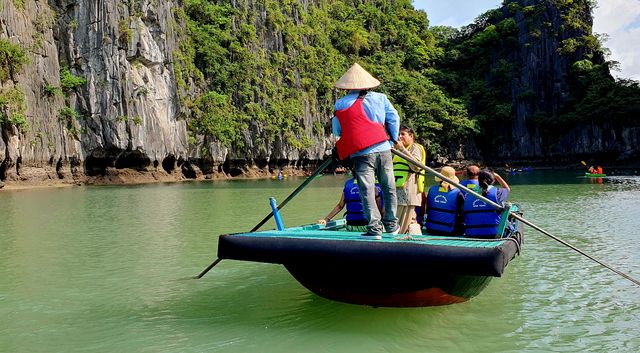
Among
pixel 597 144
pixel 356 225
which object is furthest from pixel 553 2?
pixel 356 225

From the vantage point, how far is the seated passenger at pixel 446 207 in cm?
501

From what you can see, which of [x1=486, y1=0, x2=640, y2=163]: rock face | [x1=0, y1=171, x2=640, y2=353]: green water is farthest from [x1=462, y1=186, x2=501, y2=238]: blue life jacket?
[x1=486, y1=0, x2=640, y2=163]: rock face

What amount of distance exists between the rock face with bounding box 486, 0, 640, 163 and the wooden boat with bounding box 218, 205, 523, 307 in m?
57.4

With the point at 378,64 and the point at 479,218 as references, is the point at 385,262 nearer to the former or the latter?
the point at 479,218

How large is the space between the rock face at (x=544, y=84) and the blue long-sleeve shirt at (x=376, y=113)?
57.4 meters

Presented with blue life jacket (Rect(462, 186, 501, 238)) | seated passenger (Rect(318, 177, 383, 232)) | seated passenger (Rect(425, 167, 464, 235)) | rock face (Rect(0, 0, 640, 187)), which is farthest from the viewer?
rock face (Rect(0, 0, 640, 187))

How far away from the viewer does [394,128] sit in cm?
435

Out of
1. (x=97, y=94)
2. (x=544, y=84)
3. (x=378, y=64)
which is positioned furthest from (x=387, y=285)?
(x=544, y=84)

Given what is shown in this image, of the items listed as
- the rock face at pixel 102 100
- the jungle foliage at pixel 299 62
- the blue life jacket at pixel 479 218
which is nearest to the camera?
the blue life jacket at pixel 479 218

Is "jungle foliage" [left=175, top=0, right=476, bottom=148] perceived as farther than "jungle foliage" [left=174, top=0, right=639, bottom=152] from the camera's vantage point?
No

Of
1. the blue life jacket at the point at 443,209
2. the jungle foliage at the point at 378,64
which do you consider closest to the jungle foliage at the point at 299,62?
the jungle foliage at the point at 378,64

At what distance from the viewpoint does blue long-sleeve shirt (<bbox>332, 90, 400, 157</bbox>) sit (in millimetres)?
4188

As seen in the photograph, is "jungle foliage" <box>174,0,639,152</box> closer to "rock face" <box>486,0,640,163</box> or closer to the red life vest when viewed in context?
"rock face" <box>486,0,640,163</box>

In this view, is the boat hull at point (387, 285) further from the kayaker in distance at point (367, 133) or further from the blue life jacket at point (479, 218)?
the blue life jacket at point (479, 218)
